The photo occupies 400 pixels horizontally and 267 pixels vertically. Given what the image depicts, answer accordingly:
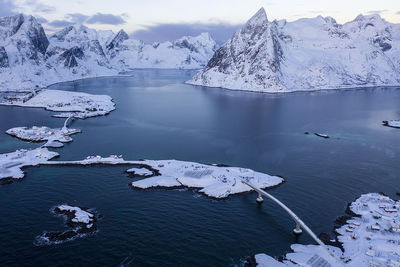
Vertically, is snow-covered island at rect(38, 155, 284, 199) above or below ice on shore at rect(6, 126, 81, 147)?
below

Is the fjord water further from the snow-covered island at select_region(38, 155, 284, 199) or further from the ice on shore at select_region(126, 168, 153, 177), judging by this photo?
the snow-covered island at select_region(38, 155, 284, 199)

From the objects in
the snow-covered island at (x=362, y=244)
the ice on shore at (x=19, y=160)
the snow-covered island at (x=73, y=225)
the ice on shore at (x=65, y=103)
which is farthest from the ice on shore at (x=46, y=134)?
the snow-covered island at (x=362, y=244)

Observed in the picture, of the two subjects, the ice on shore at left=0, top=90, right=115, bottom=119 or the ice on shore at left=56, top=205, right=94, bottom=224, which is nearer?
the ice on shore at left=56, top=205, right=94, bottom=224

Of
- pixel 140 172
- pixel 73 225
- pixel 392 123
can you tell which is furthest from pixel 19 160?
pixel 392 123

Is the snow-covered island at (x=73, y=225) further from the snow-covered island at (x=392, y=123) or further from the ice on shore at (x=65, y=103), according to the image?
the snow-covered island at (x=392, y=123)

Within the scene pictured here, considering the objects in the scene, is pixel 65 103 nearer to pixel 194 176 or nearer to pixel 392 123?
pixel 194 176

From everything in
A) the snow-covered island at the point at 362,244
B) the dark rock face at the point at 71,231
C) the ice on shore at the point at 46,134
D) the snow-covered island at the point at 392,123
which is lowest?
the dark rock face at the point at 71,231

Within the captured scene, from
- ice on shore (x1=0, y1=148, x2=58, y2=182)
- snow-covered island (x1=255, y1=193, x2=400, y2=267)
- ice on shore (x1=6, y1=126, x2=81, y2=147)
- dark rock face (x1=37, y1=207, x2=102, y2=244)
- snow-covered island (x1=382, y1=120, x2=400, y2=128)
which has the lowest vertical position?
dark rock face (x1=37, y1=207, x2=102, y2=244)

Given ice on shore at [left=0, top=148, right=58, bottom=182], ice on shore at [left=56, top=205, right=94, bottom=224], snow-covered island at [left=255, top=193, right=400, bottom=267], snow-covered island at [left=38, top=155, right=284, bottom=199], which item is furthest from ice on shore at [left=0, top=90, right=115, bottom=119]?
snow-covered island at [left=255, top=193, right=400, bottom=267]
